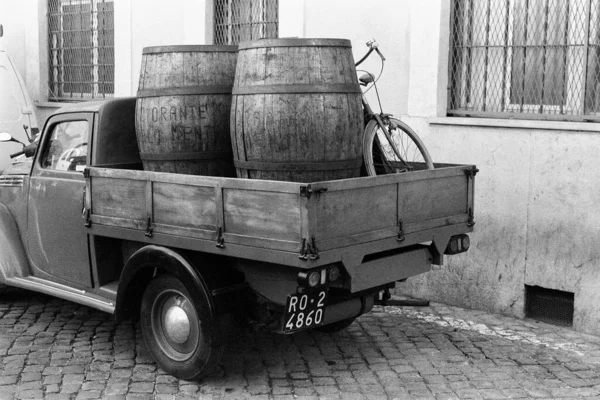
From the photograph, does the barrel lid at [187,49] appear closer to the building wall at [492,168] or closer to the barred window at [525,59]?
the building wall at [492,168]

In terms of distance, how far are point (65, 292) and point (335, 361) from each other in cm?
192

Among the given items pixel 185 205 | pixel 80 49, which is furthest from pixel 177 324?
pixel 80 49

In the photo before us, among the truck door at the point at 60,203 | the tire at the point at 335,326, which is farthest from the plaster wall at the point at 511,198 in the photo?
the truck door at the point at 60,203

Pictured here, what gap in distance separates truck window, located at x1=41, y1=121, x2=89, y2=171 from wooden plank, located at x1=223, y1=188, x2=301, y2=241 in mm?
1734

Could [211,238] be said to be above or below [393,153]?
below

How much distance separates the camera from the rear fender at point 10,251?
6.51 metres

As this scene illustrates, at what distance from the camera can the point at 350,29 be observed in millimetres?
7781

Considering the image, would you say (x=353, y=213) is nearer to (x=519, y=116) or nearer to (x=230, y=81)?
(x=230, y=81)

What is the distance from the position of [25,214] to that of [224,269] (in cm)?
210

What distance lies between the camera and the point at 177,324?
5320 mm

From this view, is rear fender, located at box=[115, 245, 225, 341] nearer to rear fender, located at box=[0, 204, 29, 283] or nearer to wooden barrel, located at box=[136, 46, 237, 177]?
wooden barrel, located at box=[136, 46, 237, 177]

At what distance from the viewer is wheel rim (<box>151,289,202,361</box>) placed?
17.2 feet

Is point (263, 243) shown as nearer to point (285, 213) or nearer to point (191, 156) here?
point (285, 213)

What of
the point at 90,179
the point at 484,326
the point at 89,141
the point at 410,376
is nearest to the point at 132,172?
the point at 90,179
